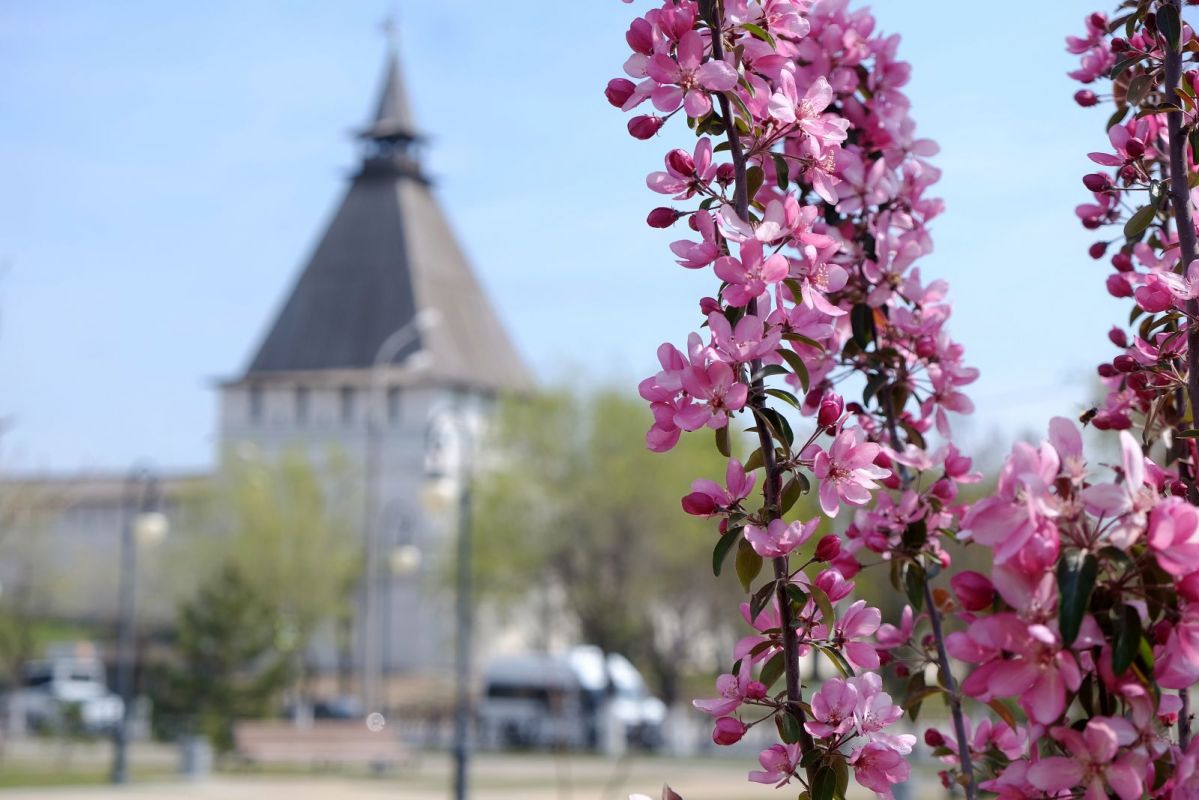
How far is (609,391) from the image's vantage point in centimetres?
4531

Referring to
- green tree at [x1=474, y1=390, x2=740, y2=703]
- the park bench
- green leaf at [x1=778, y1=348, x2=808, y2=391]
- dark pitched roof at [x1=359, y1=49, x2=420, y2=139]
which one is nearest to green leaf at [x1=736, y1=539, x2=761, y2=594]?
green leaf at [x1=778, y1=348, x2=808, y2=391]

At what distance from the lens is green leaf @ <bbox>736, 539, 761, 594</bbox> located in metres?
2.61

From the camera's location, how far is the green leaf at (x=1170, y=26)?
298 centimetres

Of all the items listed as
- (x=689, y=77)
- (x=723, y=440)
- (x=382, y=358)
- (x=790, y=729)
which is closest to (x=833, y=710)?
(x=790, y=729)

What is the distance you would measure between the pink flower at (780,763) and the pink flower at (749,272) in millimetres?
715

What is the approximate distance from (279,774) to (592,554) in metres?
14.9

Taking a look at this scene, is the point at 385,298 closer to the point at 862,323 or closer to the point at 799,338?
the point at 862,323

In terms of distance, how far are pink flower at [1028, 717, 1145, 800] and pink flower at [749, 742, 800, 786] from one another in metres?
0.62

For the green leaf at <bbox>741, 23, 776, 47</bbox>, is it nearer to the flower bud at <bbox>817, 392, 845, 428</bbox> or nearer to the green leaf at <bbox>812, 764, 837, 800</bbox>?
the flower bud at <bbox>817, 392, 845, 428</bbox>

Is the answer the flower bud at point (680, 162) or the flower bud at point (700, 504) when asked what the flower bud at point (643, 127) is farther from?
the flower bud at point (700, 504)

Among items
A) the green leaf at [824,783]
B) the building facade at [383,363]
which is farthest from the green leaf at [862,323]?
the building facade at [383,363]

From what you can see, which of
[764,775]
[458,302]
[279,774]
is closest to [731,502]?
[764,775]

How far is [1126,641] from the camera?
1.96m

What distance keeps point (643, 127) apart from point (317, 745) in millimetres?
30823
